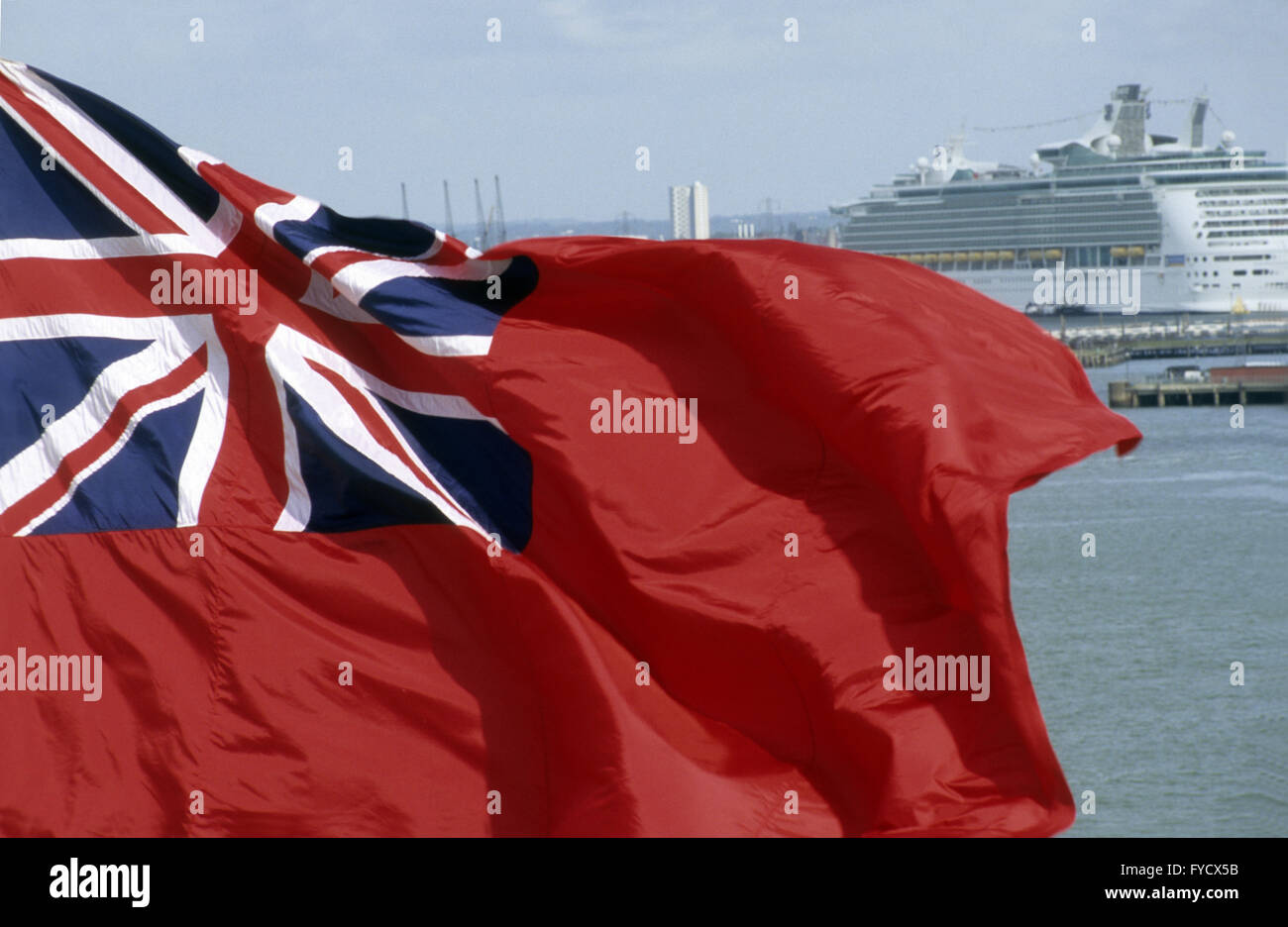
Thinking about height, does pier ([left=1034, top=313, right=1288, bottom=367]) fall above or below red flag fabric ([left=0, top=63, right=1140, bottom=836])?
above

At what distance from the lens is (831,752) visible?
12.1ft

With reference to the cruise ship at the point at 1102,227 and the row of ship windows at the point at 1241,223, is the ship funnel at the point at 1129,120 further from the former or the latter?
the row of ship windows at the point at 1241,223

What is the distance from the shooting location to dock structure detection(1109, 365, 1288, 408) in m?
38.0

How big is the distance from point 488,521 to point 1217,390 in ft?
122

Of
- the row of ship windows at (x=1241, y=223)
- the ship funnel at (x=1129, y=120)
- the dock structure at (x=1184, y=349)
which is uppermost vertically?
the ship funnel at (x=1129, y=120)

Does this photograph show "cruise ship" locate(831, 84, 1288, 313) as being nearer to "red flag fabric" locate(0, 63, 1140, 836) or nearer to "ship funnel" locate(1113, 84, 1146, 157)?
"ship funnel" locate(1113, 84, 1146, 157)

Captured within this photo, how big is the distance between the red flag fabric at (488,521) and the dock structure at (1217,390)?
35367 millimetres

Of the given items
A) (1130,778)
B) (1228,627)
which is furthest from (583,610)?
(1228,627)

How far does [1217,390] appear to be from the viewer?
125ft

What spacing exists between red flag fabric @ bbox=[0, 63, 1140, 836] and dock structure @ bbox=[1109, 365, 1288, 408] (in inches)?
1392

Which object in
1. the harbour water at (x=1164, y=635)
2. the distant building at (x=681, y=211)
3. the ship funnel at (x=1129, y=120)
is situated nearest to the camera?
the harbour water at (x=1164, y=635)

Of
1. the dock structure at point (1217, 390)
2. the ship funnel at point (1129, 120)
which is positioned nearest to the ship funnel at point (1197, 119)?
the ship funnel at point (1129, 120)

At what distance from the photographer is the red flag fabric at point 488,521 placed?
3635 mm

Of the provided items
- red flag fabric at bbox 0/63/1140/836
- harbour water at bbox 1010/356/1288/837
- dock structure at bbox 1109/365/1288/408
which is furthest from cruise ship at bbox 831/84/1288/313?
red flag fabric at bbox 0/63/1140/836
